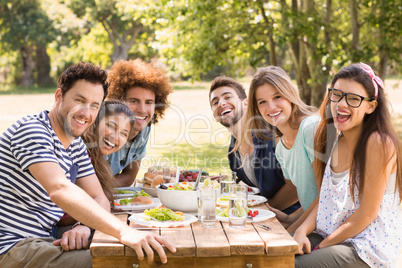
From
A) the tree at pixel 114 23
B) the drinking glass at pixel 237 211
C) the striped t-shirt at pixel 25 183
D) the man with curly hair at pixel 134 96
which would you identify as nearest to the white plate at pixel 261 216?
the drinking glass at pixel 237 211

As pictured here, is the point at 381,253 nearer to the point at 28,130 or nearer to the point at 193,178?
the point at 193,178

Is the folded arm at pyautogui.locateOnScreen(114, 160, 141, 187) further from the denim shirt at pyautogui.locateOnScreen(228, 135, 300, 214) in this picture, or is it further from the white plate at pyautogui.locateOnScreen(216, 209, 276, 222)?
the white plate at pyautogui.locateOnScreen(216, 209, 276, 222)

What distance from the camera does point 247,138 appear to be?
→ 13.0 feet

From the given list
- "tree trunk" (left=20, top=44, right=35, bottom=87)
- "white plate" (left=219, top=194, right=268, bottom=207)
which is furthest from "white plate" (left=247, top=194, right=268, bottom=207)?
"tree trunk" (left=20, top=44, right=35, bottom=87)

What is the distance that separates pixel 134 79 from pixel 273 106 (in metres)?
1.48

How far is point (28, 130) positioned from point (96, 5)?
3049 centimetres

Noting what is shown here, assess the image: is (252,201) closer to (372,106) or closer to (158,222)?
(158,222)

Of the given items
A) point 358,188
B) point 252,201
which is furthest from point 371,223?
point 252,201

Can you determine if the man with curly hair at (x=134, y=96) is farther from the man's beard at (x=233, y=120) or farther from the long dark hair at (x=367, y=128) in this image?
the long dark hair at (x=367, y=128)

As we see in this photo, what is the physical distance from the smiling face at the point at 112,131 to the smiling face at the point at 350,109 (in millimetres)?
1537

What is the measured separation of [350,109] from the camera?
2832mm

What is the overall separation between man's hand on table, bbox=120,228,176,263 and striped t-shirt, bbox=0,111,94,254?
611 millimetres

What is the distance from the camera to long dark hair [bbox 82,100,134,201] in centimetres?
328

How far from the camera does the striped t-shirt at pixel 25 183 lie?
8.43ft
